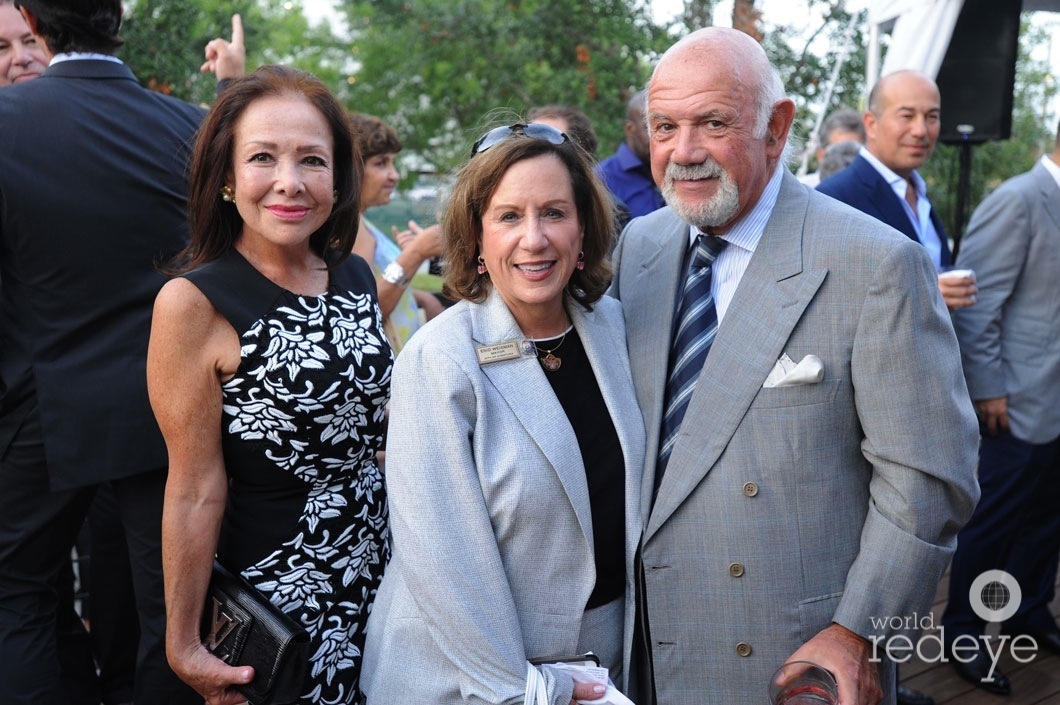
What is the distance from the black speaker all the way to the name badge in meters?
5.61

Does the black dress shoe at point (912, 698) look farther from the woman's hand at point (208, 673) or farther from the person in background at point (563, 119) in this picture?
the woman's hand at point (208, 673)

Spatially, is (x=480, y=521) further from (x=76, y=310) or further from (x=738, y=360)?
(x=76, y=310)

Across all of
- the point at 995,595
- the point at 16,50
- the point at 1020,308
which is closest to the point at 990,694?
the point at 995,595

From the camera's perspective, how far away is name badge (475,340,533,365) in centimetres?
202

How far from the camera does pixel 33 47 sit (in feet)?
10.6

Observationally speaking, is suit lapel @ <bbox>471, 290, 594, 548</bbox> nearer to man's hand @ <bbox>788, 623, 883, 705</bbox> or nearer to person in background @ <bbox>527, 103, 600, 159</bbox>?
man's hand @ <bbox>788, 623, 883, 705</bbox>

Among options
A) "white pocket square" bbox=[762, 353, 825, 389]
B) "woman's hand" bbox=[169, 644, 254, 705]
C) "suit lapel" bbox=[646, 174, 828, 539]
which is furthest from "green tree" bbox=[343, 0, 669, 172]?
"woman's hand" bbox=[169, 644, 254, 705]

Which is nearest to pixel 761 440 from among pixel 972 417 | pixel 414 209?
pixel 972 417

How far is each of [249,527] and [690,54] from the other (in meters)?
1.48

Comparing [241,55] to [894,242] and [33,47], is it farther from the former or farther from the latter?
[894,242]

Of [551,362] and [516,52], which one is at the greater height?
[516,52]

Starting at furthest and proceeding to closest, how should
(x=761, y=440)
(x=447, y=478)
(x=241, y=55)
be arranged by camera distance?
(x=241, y=55)
(x=761, y=440)
(x=447, y=478)

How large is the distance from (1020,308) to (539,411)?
2.81 metres

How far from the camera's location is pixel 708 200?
7.14 ft
